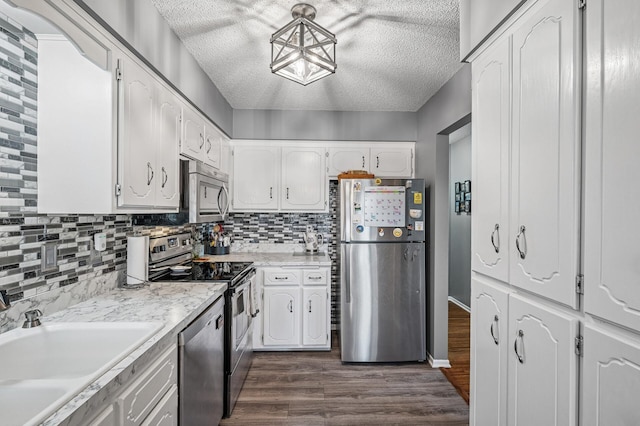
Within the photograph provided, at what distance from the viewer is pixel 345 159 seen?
11.8ft

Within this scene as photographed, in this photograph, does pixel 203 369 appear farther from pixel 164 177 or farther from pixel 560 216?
pixel 560 216

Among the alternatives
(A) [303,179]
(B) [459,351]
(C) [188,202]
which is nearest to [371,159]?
(A) [303,179]

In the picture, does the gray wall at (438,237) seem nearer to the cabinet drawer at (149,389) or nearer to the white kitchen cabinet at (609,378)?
the white kitchen cabinet at (609,378)

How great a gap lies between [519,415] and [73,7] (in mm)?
2334

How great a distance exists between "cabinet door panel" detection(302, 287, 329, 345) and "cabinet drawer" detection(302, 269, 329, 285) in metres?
0.06

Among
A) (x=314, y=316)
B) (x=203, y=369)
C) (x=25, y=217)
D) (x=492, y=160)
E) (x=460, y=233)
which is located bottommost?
(x=314, y=316)

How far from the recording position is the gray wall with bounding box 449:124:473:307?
15.4 ft

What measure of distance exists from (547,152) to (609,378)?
688 millimetres

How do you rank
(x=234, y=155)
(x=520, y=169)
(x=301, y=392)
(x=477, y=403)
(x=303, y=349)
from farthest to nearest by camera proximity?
(x=234, y=155), (x=303, y=349), (x=301, y=392), (x=477, y=403), (x=520, y=169)

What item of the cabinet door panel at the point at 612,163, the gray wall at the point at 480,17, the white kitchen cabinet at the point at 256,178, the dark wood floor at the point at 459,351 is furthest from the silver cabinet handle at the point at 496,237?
the white kitchen cabinet at the point at 256,178

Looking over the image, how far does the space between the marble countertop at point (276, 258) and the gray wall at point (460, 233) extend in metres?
2.32

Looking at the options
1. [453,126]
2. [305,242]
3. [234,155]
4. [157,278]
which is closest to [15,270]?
[157,278]

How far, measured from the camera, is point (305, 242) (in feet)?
12.5

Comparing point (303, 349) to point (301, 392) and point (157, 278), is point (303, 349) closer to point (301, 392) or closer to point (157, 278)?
point (301, 392)
